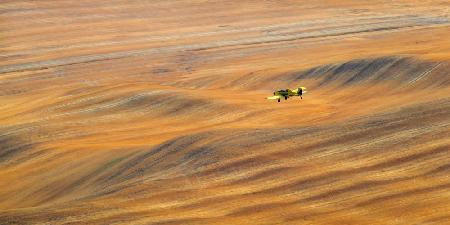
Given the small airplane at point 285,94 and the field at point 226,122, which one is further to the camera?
the small airplane at point 285,94

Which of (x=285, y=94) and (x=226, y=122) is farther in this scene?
(x=285, y=94)

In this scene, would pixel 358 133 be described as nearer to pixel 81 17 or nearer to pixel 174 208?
pixel 174 208

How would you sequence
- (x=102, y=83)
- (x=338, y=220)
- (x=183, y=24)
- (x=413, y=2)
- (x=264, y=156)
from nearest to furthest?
(x=338, y=220) < (x=264, y=156) < (x=102, y=83) < (x=183, y=24) < (x=413, y=2)

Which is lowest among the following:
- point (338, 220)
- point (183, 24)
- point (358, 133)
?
point (338, 220)

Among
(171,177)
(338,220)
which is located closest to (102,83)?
(171,177)

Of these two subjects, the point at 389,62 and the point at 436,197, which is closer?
the point at 436,197

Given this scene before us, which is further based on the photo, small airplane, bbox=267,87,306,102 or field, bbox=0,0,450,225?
small airplane, bbox=267,87,306,102

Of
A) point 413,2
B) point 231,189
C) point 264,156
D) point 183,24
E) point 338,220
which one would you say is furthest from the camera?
point 413,2

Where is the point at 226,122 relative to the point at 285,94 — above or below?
→ below
